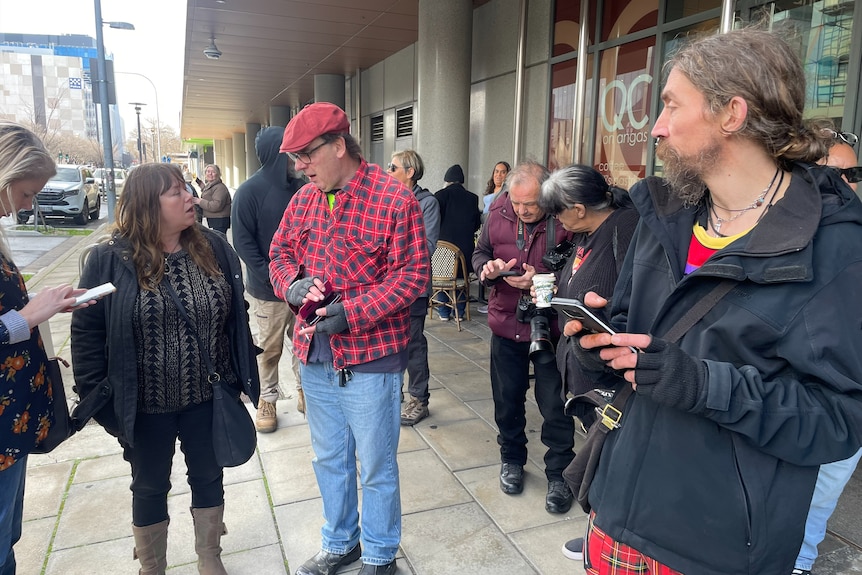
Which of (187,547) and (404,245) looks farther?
(187,547)

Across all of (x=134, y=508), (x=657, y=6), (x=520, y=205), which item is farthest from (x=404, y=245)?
(x=657, y=6)

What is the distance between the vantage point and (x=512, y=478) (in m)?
3.29

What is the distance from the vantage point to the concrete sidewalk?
267cm

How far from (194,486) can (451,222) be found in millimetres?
4989

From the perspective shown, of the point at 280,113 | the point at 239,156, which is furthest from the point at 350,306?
the point at 239,156

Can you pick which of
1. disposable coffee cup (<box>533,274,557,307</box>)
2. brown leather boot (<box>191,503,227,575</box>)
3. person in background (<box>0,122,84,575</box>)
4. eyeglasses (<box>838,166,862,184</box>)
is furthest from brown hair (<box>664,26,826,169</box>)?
brown leather boot (<box>191,503,227,575</box>)

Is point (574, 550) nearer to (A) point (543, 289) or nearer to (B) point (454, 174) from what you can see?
(A) point (543, 289)

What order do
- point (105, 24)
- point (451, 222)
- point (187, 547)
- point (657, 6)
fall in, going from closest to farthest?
point (187, 547)
point (657, 6)
point (451, 222)
point (105, 24)

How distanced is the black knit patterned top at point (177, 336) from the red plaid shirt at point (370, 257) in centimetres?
38

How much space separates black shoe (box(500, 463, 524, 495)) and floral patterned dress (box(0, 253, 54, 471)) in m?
2.24

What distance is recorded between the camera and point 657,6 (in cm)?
562

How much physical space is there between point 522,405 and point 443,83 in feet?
17.1

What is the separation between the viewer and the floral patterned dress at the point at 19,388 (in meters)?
1.77

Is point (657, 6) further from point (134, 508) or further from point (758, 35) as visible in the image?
point (134, 508)
